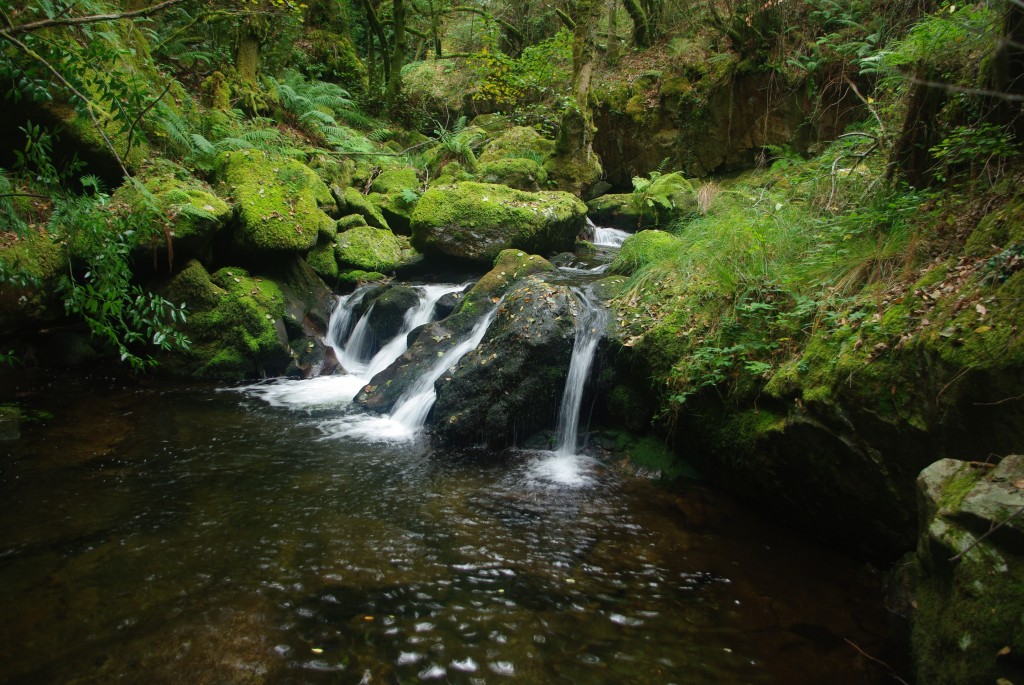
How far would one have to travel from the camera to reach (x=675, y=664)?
2.92m

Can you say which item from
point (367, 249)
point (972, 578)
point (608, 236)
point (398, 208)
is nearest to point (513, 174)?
point (608, 236)

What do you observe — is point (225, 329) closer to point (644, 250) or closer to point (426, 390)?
point (426, 390)

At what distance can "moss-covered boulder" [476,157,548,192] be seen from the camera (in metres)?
11.9

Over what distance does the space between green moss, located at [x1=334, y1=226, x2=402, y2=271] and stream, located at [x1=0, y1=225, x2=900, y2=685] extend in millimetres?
5051

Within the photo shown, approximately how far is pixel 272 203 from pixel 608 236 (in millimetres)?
6455

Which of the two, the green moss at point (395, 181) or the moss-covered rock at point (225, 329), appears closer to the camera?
the moss-covered rock at point (225, 329)

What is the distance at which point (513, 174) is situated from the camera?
1191 centimetres

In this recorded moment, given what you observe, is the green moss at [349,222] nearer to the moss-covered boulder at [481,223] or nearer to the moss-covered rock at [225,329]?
the moss-covered boulder at [481,223]

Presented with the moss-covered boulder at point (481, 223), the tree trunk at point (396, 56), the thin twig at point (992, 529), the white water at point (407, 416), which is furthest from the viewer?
the tree trunk at point (396, 56)

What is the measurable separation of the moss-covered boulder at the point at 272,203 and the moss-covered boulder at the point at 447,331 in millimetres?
2694

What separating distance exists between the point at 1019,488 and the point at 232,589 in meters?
3.98

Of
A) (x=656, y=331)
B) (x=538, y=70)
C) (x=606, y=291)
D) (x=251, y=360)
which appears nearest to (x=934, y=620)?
(x=656, y=331)

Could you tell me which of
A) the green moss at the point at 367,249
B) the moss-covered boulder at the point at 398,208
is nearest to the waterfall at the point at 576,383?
the green moss at the point at 367,249

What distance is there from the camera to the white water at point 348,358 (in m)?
7.49
